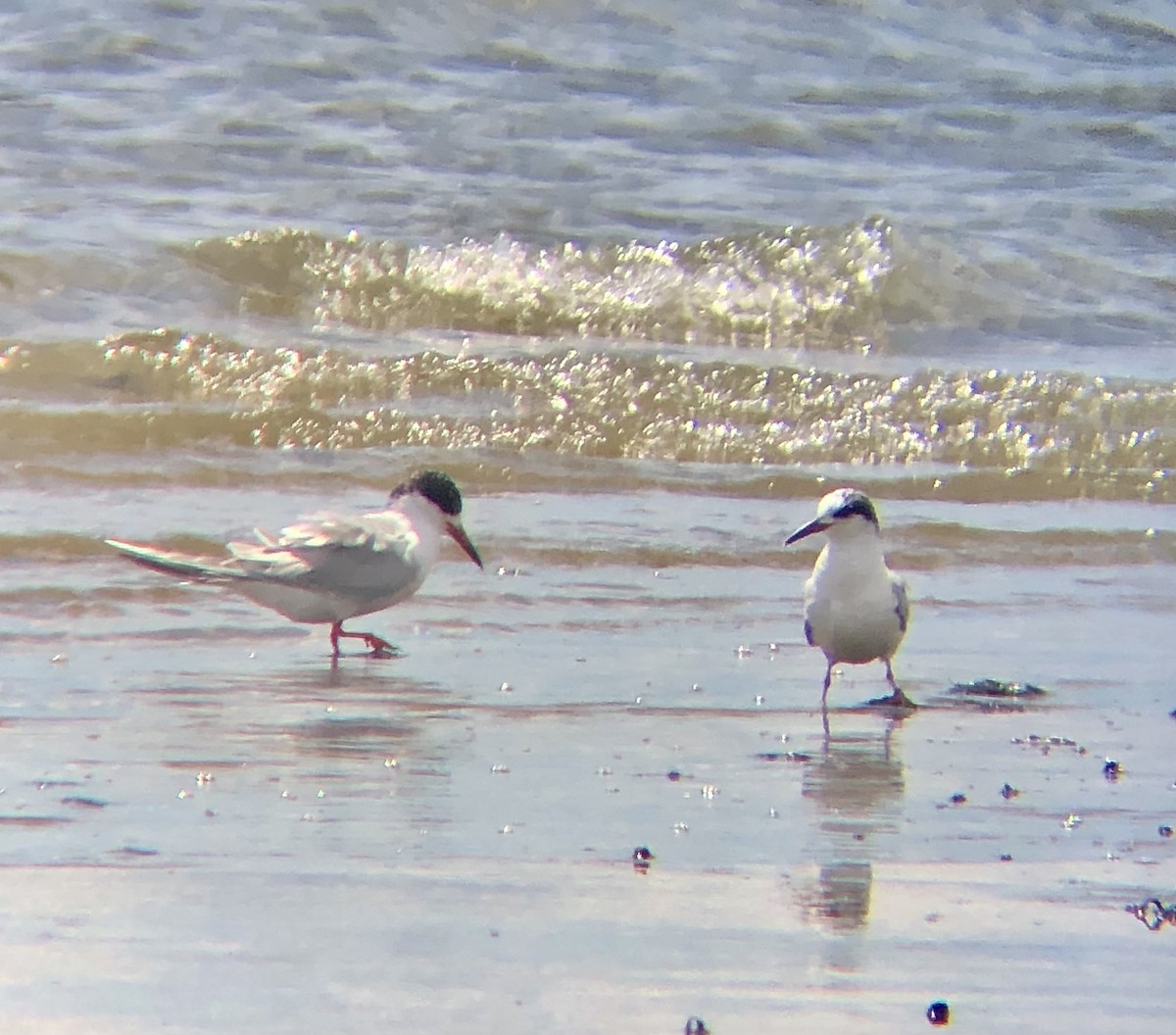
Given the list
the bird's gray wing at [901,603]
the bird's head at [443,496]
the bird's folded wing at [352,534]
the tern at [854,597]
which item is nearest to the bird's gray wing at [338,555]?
the bird's folded wing at [352,534]

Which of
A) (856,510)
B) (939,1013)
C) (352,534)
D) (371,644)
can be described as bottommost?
(371,644)

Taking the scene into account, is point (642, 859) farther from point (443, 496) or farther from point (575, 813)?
point (443, 496)

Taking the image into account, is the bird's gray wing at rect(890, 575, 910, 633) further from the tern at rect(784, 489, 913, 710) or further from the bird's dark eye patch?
the bird's dark eye patch

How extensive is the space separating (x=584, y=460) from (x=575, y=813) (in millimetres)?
4338

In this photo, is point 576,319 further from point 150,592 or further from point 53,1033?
point 53,1033

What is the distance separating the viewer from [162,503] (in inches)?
288

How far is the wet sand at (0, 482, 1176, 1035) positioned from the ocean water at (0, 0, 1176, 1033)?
0.06 ft

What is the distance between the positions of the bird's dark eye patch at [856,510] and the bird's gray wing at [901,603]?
0.58 feet

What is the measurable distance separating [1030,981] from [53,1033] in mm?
1361

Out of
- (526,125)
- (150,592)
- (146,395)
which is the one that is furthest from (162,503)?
(526,125)

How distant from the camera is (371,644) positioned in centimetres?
588

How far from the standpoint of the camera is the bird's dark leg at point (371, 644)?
584 cm

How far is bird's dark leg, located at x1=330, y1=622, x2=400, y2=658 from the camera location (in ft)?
19.2

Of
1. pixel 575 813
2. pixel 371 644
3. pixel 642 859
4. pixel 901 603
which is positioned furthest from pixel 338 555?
pixel 642 859
